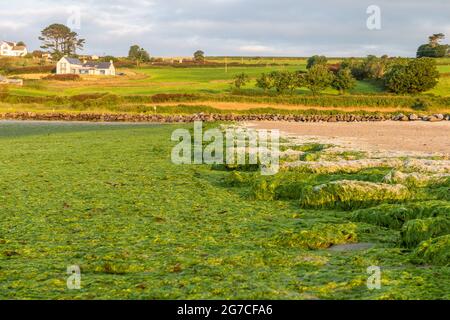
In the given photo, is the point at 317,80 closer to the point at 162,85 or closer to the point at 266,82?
the point at 266,82

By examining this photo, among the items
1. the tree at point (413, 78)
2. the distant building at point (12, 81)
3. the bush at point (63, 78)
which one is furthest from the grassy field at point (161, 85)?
the tree at point (413, 78)

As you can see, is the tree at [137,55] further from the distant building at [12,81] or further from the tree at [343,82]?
the tree at [343,82]

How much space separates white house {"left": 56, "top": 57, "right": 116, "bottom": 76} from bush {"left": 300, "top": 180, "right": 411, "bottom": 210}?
115 meters

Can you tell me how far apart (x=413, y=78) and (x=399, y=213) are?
248 feet

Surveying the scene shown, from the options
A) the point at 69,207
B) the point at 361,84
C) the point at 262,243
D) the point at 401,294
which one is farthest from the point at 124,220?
the point at 361,84

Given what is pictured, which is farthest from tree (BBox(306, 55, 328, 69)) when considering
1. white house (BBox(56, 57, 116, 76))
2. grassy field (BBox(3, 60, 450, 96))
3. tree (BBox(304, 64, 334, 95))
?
white house (BBox(56, 57, 116, 76))

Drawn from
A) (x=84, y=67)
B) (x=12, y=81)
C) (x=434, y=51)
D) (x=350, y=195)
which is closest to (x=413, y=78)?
(x=434, y=51)

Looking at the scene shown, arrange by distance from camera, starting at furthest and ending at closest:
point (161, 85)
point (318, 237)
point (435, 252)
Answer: point (161, 85) < point (318, 237) < point (435, 252)

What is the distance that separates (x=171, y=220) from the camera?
37.9 ft

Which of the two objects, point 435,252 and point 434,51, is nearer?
point 435,252

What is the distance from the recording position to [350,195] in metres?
12.8

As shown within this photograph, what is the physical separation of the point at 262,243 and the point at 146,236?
2100 millimetres

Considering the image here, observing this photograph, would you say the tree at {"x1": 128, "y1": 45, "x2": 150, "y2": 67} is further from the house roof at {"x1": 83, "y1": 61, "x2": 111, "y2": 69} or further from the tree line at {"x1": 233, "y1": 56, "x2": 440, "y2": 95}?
A: the tree line at {"x1": 233, "y1": 56, "x2": 440, "y2": 95}

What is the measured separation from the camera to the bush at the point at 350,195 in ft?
42.0
